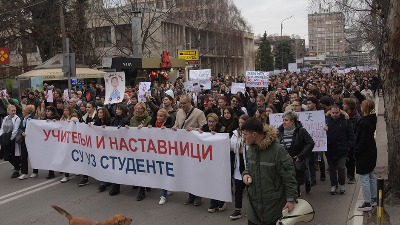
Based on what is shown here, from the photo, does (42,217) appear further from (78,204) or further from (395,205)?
(395,205)

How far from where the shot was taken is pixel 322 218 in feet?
21.7

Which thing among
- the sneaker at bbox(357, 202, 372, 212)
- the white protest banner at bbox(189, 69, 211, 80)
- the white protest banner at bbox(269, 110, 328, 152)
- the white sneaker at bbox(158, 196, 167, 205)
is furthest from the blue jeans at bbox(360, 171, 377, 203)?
the white protest banner at bbox(189, 69, 211, 80)

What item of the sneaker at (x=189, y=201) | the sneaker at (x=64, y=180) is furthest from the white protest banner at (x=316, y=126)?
the sneaker at (x=64, y=180)

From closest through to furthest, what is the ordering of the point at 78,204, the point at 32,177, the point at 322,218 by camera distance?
the point at 322,218
the point at 78,204
the point at 32,177

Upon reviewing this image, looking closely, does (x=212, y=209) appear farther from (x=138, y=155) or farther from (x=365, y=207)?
(x=365, y=207)

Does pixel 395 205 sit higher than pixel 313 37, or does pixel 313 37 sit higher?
pixel 313 37

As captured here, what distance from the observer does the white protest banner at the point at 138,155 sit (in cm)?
709

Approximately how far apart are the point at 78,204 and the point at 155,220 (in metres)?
1.73

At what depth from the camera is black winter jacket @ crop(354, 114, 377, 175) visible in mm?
6434

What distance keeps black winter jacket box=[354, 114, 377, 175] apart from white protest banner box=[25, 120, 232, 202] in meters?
1.92

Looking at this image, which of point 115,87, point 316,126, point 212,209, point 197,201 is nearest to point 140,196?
point 197,201

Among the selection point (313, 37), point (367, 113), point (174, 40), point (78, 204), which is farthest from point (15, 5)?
point (313, 37)

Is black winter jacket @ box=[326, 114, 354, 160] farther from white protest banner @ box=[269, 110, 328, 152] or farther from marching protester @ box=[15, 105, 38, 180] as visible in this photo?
marching protester @ box=[15, 105, 38, 180]

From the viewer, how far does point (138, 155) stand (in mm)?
8086
